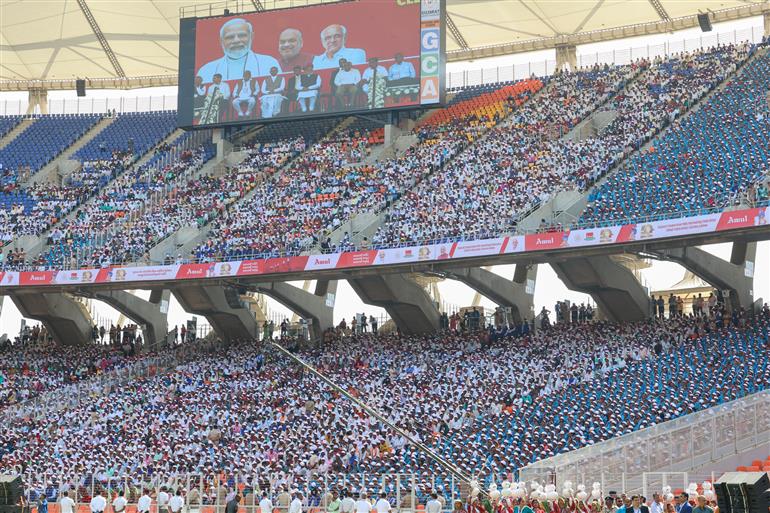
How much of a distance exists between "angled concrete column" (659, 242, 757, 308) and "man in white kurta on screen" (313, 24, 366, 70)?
17530mm

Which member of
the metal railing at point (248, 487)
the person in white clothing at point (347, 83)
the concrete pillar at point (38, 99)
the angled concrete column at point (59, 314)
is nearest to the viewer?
the metal railing at point (248, 487)

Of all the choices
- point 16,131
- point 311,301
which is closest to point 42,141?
point 16,131

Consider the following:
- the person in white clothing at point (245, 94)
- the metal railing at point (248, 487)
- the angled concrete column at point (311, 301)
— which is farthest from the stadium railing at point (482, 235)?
the metal railing at point (248, 487)

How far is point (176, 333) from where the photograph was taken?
1912 inches

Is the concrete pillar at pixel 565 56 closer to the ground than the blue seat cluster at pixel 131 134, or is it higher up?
higher up

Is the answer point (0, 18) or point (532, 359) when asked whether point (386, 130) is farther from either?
point (0, 18)

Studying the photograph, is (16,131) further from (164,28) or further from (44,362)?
(44,362)

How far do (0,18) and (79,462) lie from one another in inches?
1177

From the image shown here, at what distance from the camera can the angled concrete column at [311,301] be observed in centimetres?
4491

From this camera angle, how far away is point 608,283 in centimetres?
3928

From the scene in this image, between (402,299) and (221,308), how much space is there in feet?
25.0

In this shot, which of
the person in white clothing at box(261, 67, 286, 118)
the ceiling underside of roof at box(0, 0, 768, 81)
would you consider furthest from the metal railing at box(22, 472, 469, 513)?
the ceiling underside of roof at box(0, 0, 768, 81)

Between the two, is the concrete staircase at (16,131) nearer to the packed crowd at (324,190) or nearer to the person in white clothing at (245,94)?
the person in white clothing at (245,94)

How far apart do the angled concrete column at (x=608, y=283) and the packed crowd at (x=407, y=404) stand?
1.20m
